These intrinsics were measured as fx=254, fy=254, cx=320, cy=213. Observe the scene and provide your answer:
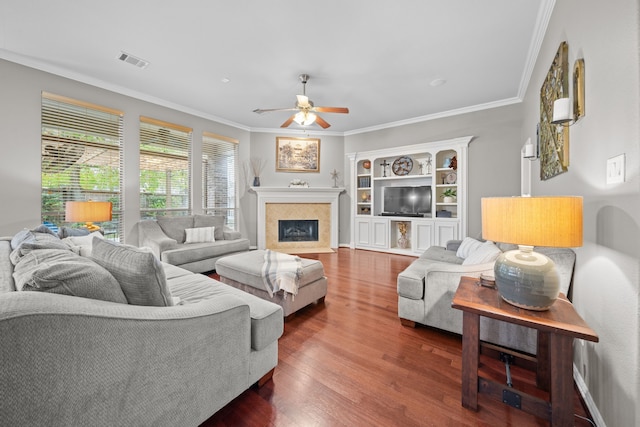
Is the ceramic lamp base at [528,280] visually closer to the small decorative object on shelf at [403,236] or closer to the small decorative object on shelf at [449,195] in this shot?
the small decorative object on shelf at [449,195]

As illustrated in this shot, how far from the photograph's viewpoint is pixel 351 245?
5.95 m

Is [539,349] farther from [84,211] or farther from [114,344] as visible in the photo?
[84,211]

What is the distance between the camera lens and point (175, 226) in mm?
4238

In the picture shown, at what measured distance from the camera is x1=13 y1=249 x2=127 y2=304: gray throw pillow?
91 cm

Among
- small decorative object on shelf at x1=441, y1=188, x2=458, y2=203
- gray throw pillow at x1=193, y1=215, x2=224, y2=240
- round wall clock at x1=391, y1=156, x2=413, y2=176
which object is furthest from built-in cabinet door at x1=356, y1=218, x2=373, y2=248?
gray throw pillow at x1=193, y1=215, x2=224, y2=240

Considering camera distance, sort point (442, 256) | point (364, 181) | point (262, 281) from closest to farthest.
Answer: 1. point (262, 281)
2. point (442, 256)
3. point (364, 181)

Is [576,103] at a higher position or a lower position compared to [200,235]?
higher

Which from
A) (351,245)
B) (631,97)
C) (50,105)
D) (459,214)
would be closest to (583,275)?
(631,97)

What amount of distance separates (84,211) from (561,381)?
437 cm

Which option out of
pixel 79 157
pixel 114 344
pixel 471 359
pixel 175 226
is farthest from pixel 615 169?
pixel 79 157

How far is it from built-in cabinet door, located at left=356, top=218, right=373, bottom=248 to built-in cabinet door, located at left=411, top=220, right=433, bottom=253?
0.96 m

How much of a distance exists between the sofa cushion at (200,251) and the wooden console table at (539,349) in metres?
3.48

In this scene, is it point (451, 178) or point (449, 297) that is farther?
point (451, 178)

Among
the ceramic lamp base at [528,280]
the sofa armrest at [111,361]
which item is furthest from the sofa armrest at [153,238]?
the ceramic lamp base at [528,280]
